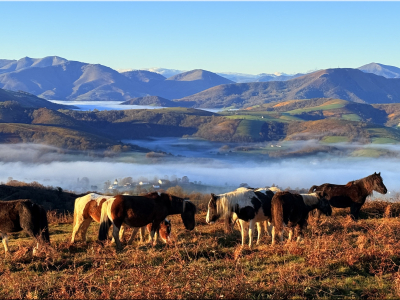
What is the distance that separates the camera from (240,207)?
12.7 meters

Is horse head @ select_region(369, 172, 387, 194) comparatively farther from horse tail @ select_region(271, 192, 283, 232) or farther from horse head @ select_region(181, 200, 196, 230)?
horse head @ select_region(181, 200, 196, 230)

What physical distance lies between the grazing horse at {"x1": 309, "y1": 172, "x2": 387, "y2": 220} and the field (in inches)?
109

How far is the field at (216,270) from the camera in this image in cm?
817

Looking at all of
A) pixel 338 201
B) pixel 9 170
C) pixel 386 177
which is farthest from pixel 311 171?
pixel 338 201

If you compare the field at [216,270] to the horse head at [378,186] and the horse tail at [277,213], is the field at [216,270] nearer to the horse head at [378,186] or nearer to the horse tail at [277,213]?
the horse tail at [277,213]

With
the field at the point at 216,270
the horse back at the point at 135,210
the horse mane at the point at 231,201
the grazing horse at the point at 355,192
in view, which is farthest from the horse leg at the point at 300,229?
the horse back at the point at 135,210

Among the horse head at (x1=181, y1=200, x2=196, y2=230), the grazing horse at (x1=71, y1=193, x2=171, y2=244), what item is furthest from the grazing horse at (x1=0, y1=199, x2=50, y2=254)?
the horse head at (x1=181, y1=200, x2=196, y2=230)

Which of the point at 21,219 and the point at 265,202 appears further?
the point at 265,202

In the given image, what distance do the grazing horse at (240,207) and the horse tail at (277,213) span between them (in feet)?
1.17

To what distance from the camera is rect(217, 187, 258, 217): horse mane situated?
1277 centimetres

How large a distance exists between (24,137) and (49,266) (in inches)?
7704

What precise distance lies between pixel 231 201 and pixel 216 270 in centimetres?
348

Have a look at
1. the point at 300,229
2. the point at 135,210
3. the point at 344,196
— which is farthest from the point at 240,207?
the point at 344,196

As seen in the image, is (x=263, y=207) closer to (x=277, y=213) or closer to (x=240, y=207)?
(x=277, y=213)
